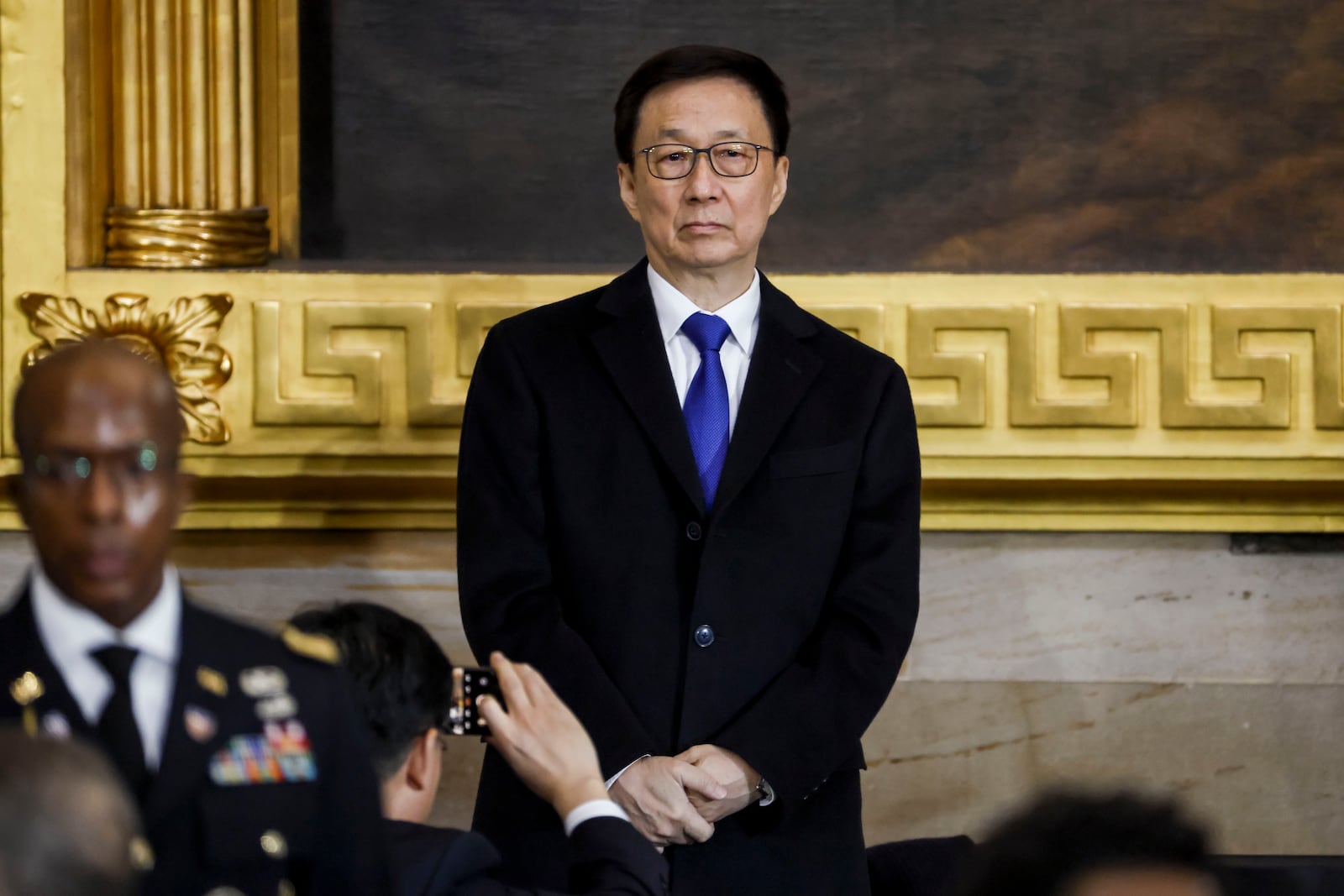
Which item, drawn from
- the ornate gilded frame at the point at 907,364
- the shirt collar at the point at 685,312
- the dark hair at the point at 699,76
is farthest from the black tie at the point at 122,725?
the ornate gilded frame at the point at 907,364

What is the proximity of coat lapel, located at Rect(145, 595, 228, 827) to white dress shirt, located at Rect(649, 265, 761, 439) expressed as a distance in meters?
1.21

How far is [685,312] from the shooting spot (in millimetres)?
2312

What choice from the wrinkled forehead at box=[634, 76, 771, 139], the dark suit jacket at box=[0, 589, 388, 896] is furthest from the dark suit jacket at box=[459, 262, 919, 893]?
the dark suit jacket at box=[0, 589, 388, 896]

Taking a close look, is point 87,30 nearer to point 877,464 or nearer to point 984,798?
point 877,464

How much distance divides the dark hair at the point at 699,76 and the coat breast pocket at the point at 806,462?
44 centimetres

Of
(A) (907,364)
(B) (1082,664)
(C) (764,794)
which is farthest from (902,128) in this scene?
(C) (764,794)

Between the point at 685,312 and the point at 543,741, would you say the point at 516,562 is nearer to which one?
the point at 685,312

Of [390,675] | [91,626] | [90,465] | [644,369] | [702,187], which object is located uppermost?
[702,187]

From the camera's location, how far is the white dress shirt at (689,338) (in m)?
2.31

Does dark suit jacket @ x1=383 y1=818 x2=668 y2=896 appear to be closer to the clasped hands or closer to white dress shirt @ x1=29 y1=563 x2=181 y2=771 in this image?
white dress shirt @ x1=29 y1=563 x2=181 y2=771

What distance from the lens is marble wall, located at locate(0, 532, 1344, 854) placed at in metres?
3.18

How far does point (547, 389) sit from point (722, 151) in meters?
0.41

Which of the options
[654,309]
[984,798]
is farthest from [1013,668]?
[654,309]

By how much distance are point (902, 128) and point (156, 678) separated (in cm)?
251
